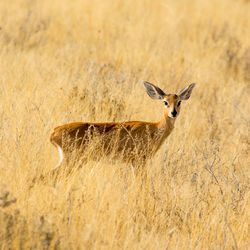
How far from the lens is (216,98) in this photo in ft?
26.0

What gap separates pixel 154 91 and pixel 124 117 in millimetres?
965

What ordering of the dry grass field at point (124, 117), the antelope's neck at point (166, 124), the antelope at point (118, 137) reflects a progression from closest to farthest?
the dry grass field at point (124, 117) < the antelope at point (118, 137) < the antelope's neck at point (166, 124)

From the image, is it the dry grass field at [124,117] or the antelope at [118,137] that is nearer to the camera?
the dry grass field at [124,117]

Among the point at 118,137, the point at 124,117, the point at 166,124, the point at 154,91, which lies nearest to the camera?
the point at 118,137

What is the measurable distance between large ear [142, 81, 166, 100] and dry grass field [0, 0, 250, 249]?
24.1 inches

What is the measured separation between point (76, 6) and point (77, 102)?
19.6ft

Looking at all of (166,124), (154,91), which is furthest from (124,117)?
(166,124)

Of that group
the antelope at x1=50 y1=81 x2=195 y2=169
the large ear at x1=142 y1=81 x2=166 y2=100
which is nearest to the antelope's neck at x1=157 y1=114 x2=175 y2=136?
the antelope at x1=50 y1=81 x2=195 y2=169

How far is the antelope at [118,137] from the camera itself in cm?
481

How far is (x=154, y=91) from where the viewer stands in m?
5.66

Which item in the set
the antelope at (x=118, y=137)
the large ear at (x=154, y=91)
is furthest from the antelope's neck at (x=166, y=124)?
the large ear at (x=154, y=91)

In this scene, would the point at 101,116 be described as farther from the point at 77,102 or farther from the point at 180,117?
the point at 180,117

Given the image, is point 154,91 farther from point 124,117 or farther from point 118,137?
point 124,117

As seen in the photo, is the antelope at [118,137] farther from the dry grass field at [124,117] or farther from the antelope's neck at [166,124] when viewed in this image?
the dry grass field at [124,117]
